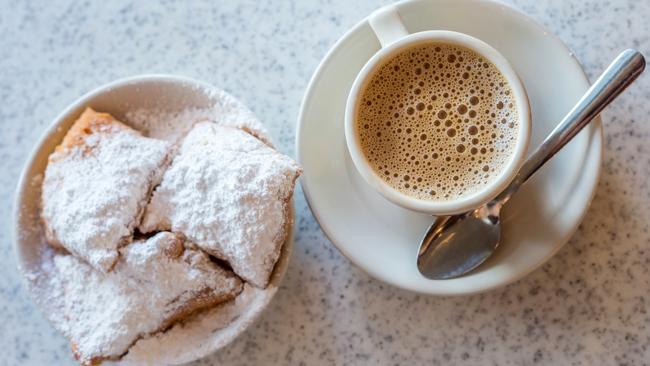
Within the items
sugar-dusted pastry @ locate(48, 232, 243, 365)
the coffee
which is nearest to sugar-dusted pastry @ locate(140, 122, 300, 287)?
sugar-dusted pastry @ locate(48, 232, 243, 365)

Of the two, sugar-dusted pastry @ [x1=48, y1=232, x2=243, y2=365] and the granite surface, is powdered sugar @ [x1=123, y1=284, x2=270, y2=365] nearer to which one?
sugar-dusted pastry @ [x1=48, y1=232, x2=243, y2=365]

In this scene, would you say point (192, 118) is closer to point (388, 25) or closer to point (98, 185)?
point (98, 185)

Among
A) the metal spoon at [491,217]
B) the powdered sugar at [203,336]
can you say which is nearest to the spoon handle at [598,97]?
the metal spoon at [491,217]

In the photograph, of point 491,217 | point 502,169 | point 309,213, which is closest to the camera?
point 502,169

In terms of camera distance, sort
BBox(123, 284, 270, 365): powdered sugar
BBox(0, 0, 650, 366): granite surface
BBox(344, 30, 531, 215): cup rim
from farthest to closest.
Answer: BBox(0, 0, 650, 366): granite surface
BBox(123, 284, 270, 365): powdered sugar
BBox(344, 30, 531, 215): cup rim

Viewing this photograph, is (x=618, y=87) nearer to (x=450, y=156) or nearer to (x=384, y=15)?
(x=450, y=156)

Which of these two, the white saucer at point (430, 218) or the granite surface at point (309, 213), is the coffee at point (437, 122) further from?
the granite surface at point (309, 213)

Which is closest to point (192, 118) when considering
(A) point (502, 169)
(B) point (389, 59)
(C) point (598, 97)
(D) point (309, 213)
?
(D) point (309, 213)
